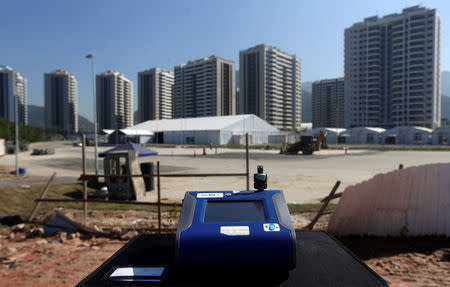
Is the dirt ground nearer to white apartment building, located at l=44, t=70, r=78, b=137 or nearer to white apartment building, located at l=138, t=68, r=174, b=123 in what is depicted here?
white apartment building, located at l=138, t=68, r=174, b=123

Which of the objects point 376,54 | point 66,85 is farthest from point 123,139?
point 66,85

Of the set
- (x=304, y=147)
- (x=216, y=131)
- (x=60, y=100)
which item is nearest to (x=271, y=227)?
(x=304, y=147)

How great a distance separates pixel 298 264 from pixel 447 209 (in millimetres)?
5128

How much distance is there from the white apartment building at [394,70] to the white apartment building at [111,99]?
350ft

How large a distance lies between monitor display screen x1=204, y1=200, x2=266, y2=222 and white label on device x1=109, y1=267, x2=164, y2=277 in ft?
1.26

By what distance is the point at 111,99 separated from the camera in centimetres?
15862

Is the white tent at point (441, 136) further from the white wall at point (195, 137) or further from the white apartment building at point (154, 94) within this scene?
the white apartment building at point (154, 94)

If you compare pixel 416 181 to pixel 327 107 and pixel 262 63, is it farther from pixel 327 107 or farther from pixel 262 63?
pixel 327 107

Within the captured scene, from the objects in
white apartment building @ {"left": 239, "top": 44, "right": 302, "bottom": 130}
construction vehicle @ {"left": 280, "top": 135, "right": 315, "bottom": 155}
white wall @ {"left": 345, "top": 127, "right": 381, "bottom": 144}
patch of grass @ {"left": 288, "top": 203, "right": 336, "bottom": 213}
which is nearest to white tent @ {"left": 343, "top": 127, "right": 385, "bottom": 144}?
white wall @ {"left": 345, "top": 127, "right": 381, "bottom": 144}

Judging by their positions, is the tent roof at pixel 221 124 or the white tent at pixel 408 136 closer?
the white tent at pixel 408 136

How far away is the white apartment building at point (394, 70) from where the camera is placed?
95.3 metres

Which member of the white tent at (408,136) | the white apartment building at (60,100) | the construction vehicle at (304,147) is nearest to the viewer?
the construction vehicle at (304,147)

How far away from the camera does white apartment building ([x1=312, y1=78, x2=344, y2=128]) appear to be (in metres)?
172

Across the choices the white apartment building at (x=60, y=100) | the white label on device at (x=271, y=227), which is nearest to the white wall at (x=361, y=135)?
the white label on device at (x=271, y=227)
